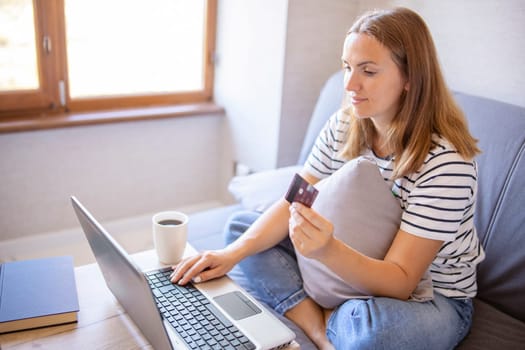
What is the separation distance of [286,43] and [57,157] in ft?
3.21

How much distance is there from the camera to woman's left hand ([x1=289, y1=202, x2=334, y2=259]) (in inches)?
40.9

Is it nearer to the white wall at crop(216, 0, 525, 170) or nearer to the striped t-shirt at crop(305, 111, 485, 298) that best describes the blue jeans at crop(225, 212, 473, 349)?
the striped t-shirt at crop(305, 111, 485, 298)

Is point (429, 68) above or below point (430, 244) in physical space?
above

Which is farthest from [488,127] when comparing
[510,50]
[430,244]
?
[430,244]

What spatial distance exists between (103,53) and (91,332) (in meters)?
1.45

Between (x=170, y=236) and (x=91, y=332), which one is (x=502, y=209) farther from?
(x=91, y=332)

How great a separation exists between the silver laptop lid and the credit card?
1.03 ft

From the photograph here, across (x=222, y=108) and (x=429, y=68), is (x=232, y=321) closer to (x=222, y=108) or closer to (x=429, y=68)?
(x=429, y=68)

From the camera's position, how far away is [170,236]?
1198 mm

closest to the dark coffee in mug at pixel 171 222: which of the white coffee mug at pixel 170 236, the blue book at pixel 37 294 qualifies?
the white coffee mug at pixel 170 236

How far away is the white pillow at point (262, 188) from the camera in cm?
164

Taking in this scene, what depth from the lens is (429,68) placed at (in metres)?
1.23

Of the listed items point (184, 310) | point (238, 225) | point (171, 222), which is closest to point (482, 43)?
point (238, 225)

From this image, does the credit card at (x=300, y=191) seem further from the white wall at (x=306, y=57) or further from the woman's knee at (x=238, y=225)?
the white wall at (x=306, y=57)
